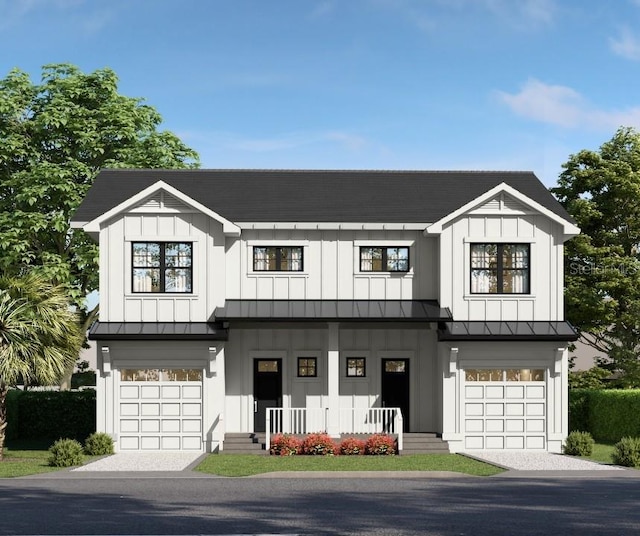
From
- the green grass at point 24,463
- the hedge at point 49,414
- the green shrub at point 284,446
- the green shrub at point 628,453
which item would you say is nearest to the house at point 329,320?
the green shrub at point 284,446

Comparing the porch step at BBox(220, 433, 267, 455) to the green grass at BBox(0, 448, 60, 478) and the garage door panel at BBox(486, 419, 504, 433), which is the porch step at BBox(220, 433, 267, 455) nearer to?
the green grass at BBox(0, 448, 60, 478)

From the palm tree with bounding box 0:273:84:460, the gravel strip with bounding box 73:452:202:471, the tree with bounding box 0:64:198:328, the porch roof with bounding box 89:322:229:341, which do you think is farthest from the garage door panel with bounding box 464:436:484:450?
the tree with bounding box 0:64:198:328

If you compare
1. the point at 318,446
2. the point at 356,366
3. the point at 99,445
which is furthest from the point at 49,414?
the point at 318,446

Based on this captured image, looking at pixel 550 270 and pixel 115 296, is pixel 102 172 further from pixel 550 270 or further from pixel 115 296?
pixel 550 270

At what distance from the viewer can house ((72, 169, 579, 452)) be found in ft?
96.9

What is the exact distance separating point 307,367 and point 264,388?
1600mm

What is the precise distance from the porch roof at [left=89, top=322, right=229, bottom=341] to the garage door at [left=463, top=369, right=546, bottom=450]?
8255 mm

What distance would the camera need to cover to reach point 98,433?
28.9 metres

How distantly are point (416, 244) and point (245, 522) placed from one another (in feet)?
55.2

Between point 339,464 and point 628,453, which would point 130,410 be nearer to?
point 339,464

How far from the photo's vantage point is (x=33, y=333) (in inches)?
1043

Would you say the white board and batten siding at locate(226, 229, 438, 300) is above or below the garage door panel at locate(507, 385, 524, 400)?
above

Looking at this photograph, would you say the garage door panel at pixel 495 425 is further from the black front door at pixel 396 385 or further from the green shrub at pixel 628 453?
the green shrub at pixel 628 453

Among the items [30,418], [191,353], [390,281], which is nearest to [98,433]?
[191,353]
